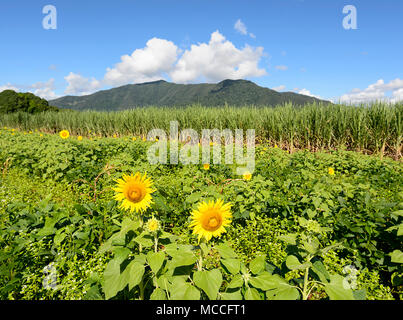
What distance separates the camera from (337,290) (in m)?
0.97

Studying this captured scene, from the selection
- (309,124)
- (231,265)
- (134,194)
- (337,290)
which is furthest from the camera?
(309,124)

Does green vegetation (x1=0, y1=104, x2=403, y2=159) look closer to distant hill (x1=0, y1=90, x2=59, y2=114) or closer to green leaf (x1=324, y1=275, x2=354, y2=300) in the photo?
green leaf (x1=324, y1=275, x2=354, y2=300)

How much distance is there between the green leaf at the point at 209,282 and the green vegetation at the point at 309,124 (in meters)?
6.90

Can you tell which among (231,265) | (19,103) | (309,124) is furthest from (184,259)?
(19,103)

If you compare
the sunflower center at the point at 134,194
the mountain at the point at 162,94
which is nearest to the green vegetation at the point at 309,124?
Answer: the sunflower center at the point at 134,194

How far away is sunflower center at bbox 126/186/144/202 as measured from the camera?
122 centimetres

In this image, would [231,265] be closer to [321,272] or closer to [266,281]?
[266,281]

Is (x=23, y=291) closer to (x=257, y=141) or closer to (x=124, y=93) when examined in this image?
(x=257, y=141)

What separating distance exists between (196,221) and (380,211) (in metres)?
1.96

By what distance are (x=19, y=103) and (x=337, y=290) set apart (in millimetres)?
32123

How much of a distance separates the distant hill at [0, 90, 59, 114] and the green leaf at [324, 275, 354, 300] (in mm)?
30072

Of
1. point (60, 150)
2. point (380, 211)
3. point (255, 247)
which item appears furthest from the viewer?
point (60, 150)
